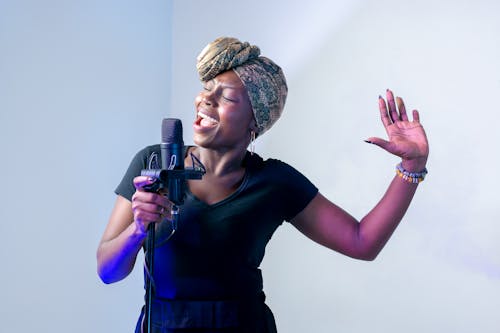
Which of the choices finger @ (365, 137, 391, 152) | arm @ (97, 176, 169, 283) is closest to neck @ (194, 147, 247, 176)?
arm @ (97, 176, 169, 283)

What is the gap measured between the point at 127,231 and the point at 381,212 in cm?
65

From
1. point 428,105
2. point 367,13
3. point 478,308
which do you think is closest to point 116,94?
point 367,13

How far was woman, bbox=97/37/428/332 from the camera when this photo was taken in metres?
1.38

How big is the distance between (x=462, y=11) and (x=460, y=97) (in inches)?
10.9

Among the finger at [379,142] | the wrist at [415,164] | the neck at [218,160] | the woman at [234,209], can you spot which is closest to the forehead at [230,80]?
the woman at [234,209]

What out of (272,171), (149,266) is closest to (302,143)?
(272,171)

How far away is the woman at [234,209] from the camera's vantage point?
1.38m

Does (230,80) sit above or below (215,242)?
above

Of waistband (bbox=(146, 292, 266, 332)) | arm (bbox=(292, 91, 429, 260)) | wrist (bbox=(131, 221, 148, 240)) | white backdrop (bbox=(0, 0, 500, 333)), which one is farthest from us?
white backdrop (bbox=(0, 0, 500, 333))

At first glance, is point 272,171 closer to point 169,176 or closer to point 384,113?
point 384,113

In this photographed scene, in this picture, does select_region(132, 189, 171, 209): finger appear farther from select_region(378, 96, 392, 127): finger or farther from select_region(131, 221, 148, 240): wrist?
select_region(378, 96, 392, 127): finger

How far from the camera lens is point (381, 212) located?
1530 mm

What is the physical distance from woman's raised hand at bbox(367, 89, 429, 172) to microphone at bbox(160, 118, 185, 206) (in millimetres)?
531

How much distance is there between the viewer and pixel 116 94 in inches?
104
